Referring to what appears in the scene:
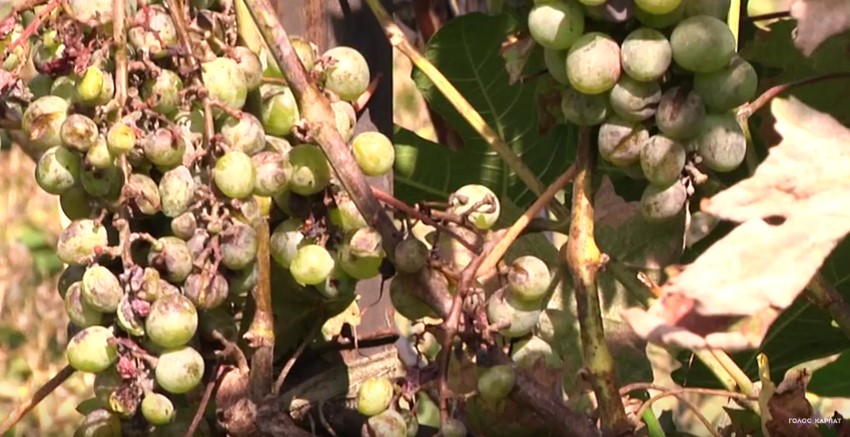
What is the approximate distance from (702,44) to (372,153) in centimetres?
22

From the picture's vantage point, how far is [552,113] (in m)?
0.89

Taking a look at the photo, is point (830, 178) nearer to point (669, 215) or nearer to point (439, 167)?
point (669, 215)

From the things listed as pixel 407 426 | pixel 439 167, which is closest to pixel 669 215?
pixel 407 426

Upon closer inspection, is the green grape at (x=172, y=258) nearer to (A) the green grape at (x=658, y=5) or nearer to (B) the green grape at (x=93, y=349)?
(B) the green grape at (x=93, y=349)

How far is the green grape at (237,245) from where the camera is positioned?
2.39 feet

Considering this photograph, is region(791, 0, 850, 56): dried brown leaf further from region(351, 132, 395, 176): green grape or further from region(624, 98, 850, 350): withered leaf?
region(351, 132, 395, 176): green grape

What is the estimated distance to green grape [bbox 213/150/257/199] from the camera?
28.0 inches

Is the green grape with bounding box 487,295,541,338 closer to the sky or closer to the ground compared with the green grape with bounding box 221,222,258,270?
closer to the ground

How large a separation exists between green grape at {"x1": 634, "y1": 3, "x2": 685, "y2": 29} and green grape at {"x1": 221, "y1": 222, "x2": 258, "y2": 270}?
27 centimetres

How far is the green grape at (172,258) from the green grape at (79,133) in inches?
2.8

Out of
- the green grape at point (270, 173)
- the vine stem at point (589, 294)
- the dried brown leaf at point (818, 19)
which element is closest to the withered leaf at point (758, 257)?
the dried brown leaf at point (818, 19)

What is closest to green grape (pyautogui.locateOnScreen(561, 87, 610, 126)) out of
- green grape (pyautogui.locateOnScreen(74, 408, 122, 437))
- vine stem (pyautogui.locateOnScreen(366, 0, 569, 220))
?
vine stem (pyautogui.locateOnScreen(366, 0, 569, 220))

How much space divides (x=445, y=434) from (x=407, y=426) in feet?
0.14

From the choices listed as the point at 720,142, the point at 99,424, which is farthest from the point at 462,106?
the point at 99,424
